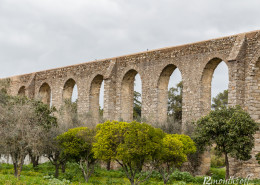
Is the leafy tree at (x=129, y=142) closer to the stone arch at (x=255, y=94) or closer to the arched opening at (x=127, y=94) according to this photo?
the stone arch at (x=255, y=94)

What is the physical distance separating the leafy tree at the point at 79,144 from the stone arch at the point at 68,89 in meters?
11.0

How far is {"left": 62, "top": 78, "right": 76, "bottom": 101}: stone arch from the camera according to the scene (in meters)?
26.7

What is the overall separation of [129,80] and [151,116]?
11.9 feet

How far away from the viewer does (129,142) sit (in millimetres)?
11547

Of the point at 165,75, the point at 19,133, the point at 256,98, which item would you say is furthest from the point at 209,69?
the point at 19,133

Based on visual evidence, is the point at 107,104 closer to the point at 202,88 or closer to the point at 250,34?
the point at 202,88

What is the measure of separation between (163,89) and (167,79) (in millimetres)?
608

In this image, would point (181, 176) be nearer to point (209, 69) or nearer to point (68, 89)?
point (209, 69)

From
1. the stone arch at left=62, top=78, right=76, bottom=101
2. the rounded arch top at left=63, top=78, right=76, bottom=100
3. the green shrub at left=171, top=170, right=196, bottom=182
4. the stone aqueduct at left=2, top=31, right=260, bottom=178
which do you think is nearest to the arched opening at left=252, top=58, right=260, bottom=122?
the stone aqueduct at left=2, top=31, right=260, bottom=178

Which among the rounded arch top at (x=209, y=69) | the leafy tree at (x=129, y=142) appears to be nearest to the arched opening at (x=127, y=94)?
the rounded arch top at (x=209, y=69)

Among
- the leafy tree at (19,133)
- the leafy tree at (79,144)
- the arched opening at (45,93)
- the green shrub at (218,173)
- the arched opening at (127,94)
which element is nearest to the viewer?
the leafy tree at (19,133)

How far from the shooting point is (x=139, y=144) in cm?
1143

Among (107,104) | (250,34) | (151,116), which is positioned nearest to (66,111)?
(107,104)

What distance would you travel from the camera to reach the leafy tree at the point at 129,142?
37.4 feet
